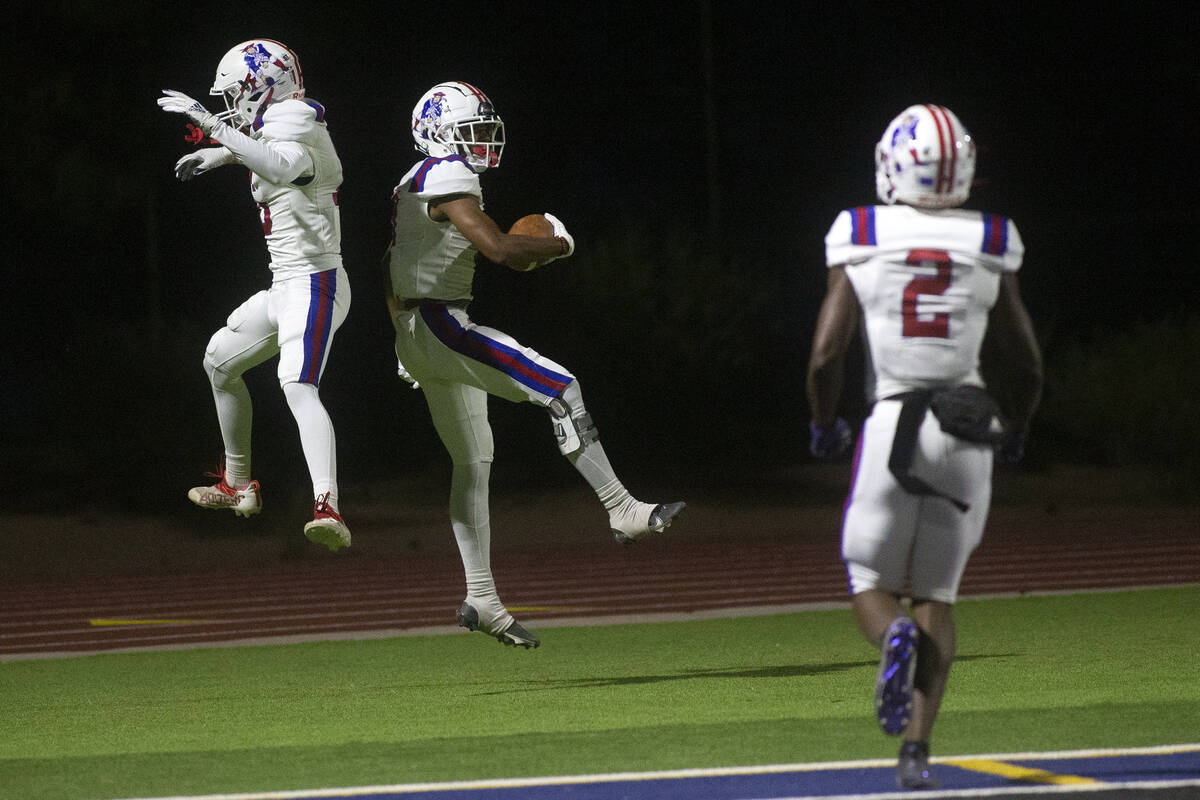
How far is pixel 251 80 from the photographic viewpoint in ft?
25.8

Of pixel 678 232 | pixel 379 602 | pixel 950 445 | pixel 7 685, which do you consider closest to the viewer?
pixel 950 445

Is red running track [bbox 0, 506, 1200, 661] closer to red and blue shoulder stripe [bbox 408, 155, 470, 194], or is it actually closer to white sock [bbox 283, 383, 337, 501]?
white sock [bbox 283, 383, 337, 501]

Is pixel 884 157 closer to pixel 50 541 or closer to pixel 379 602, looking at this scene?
pixel 379 602

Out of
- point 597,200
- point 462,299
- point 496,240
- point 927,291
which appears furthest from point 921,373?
point 597,200

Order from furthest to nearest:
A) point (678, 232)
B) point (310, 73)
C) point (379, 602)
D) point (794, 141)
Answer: point (794, 141) → point (310, 73) → point (678, 232) → point (379, 602)

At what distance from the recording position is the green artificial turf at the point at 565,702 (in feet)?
19.6

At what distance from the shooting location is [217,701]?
8164mm

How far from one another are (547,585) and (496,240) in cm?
695

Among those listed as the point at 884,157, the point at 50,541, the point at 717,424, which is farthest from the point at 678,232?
the point at 884,157

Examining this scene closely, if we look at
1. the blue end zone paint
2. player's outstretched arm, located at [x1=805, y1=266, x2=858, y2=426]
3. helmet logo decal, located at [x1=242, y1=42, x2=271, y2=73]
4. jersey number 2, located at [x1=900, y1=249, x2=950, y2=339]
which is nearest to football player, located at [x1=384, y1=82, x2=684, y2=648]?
helmet logo decal, located at [x1=242, y1=42, x2=271, y2=73]

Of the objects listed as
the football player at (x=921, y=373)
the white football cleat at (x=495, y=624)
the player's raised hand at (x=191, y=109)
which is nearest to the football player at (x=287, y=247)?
the player's raised hand at (x=191, y=109)

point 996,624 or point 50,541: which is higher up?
point 996,624

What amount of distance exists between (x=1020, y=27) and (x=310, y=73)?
11834 mm

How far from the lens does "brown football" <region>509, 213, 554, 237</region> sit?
771cm
